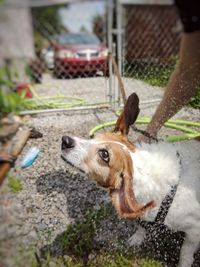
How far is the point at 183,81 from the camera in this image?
211 centimetres

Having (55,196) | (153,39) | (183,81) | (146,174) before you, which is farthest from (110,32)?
(55,196)

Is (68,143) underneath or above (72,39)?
underneath

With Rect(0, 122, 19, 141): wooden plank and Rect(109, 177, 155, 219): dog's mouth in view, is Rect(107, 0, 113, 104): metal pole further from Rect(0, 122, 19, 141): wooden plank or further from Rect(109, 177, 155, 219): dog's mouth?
Rect(109, 177, 155, 219): dog's mouth

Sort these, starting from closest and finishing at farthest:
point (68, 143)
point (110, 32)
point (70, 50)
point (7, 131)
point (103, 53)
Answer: point (7, 131) → point (68, 143) → point (70, 50) → point (110, 32) → point (103, 53)

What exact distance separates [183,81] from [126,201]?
0.84m

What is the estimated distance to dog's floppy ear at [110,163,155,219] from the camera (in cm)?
196

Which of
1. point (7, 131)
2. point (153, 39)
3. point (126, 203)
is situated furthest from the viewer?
point (153, 39)

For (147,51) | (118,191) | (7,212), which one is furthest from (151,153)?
(7,212)

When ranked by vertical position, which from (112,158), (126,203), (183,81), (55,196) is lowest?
(55,196)

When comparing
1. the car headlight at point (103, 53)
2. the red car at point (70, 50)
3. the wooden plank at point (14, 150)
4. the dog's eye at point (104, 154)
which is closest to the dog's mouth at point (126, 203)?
the dog's eye at point (104, 154)

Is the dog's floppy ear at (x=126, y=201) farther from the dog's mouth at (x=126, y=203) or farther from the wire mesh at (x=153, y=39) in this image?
the wire mesh at (x=153, y=39)

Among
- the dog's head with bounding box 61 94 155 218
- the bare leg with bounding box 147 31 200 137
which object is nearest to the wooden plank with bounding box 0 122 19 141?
the bare leg with bounding box 147 31 200 137

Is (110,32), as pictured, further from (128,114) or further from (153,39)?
(128,114)

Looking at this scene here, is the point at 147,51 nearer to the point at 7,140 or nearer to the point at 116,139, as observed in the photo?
the point at 116,139
